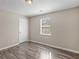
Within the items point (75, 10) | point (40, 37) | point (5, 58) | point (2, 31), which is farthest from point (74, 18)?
point (2, 31)

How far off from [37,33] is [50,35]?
4.86ft

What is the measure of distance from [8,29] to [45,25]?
8.54 feet

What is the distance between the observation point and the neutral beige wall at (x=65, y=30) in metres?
4.09

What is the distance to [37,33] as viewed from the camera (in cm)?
664

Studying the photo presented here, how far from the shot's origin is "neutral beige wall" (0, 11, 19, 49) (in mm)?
4750

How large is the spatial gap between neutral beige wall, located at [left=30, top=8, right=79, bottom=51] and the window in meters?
0.36

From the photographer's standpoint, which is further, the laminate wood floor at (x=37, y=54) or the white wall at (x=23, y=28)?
the white wall at (x=23, y=28)

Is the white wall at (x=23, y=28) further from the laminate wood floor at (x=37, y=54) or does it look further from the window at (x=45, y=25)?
the laminate wood floor at (x=37, y=54)

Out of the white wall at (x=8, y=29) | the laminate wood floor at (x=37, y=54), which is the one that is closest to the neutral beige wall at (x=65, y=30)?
the laminate wood floor at (x=37, y=54)

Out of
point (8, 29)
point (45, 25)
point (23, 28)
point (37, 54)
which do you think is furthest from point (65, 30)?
point (23, 28)

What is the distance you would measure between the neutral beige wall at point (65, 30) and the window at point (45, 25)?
36 cm

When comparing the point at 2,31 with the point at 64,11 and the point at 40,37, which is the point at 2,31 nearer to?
the point at 40,37

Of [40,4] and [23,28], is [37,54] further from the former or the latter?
[23,28]

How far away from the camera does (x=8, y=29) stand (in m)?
5.15
